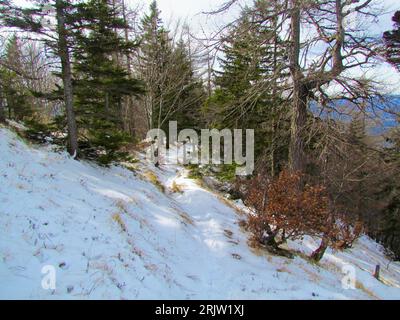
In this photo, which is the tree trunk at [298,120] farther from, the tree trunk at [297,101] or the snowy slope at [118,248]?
the snowy slope at [118,248]

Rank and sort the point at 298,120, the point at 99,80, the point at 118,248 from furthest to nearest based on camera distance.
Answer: the point at 99,80 < the point at 298,120 < the point at 118,248

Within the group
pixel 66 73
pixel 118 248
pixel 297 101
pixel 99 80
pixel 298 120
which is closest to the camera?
pixel 118 248

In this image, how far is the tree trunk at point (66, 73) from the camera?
33.3 feet

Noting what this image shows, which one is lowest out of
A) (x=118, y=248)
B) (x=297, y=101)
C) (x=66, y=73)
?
(x=118, y=248)

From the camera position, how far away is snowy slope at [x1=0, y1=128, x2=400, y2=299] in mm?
4484

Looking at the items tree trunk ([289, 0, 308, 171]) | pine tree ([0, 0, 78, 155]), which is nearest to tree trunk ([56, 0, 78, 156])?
pine tree ([0, 0, 78, 155])

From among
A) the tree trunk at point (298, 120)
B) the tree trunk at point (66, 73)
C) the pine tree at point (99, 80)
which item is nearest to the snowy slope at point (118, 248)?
the tree trunk at point (66, 73)

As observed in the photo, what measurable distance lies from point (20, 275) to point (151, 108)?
49.6 ft

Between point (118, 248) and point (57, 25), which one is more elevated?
point (57, 25)

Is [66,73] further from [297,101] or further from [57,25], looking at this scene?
[297,101]

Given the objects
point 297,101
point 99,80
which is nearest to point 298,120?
point 297,101

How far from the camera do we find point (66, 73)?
1065 centimetres

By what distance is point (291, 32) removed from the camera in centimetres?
838

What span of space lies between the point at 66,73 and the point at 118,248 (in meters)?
7.54
